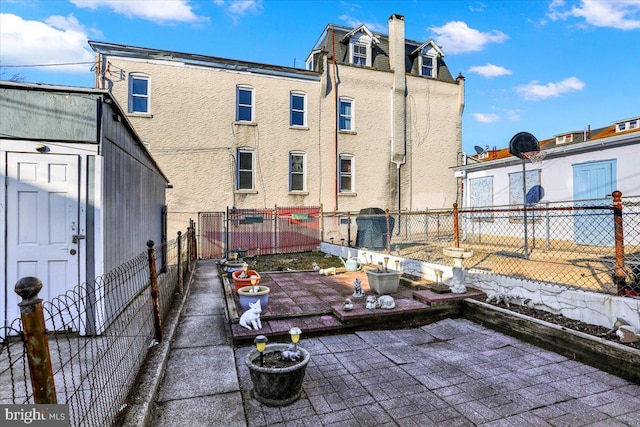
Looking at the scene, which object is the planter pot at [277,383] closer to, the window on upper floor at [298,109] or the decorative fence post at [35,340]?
the decorative fence post at [35,340]

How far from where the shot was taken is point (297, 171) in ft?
54.5

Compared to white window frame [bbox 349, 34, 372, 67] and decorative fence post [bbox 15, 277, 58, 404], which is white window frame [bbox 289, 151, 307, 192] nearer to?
white window frame [bbox 349, 34, 372, 67]

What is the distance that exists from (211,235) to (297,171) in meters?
5.15

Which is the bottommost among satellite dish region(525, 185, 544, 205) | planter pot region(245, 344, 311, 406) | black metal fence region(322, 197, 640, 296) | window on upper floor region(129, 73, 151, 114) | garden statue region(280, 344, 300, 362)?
planter pot region(245, 344, 311, 406)

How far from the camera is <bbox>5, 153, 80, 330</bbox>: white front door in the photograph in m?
4.36

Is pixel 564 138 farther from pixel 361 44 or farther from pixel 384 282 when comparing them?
pixel 384 282

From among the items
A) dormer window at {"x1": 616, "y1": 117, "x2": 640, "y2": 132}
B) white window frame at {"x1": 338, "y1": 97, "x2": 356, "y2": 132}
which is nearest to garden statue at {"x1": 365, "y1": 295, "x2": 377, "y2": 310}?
white window frame at {"x1": 338, "y1": 97, "x2": 356, "y2": 132}

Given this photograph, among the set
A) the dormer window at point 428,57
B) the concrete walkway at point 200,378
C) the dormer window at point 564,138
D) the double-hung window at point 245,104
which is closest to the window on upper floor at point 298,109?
the double-hung window at point 245,104

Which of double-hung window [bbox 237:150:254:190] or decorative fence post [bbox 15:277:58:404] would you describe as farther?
double-hung window [bbox 237:150:254:190]

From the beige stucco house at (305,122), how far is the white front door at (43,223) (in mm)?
10103

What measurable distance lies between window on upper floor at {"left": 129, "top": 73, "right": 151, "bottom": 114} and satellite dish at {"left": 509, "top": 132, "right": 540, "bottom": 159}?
13925 mm

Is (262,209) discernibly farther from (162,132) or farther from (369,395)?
(369,395)

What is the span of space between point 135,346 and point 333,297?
3695mm

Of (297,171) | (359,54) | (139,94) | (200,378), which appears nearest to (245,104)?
(297,171)
